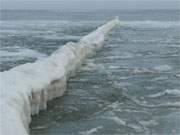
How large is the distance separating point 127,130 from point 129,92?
16.8ft

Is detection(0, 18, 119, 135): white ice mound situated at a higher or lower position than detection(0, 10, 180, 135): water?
higher

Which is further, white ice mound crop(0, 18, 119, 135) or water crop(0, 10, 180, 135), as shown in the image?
water crop(0, 10, 180, 135)

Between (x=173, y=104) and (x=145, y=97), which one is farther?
(x=145, y=97)

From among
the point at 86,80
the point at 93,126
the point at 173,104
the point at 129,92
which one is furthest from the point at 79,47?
the point at 93,126

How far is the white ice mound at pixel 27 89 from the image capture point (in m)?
12.3

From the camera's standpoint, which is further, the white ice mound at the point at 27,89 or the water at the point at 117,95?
the water at the point at 117,95

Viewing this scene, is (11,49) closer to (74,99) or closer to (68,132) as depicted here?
(74,99)

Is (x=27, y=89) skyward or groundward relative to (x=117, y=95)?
skyward

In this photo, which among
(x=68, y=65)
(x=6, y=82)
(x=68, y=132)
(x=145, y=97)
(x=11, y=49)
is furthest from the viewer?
(x=11, y=49)

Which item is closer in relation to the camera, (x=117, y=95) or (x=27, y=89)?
(x=27, y=89)

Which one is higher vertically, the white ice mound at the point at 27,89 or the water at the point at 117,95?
the white ice mound at the point at 27,89

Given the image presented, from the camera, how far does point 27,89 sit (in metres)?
15.4

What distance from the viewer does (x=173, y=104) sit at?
17.8m

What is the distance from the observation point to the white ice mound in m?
12.3
